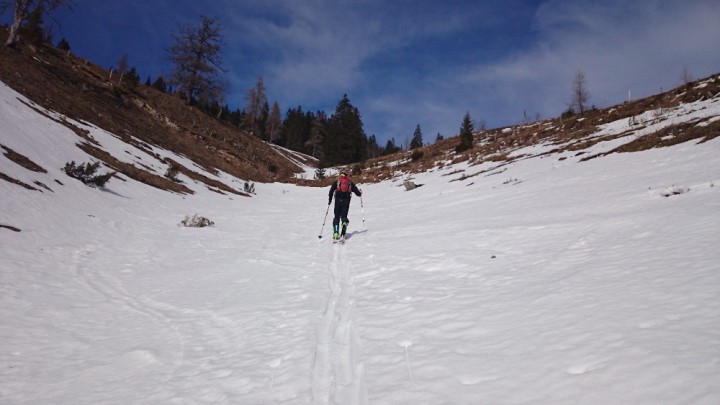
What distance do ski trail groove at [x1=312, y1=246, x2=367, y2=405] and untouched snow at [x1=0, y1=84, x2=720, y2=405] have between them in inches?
1.1

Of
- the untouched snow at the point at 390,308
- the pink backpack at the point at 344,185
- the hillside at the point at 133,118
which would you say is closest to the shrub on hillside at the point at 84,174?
the untouched snow at the point at 390,308

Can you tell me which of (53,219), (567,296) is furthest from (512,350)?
(53,219)

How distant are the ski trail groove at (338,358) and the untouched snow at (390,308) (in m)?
0.03

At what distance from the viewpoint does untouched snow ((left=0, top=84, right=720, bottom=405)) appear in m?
2.82

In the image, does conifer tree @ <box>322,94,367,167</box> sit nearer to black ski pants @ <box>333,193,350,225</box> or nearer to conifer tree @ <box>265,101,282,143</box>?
conifer tree @ <box>265,101,282,143</box>

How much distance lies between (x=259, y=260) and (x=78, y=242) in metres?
4.24

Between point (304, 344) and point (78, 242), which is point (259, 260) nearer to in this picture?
point (78, 242)

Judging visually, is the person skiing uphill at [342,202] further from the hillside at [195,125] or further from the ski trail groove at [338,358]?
the hillside at [195,125]

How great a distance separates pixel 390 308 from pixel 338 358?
54.4 inches

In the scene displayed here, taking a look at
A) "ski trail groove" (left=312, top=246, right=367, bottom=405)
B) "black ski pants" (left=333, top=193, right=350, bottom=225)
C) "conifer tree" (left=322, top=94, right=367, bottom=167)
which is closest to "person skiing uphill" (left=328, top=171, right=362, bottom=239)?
"black ski pants" (left=333, top=193, right=350, bottom=225)

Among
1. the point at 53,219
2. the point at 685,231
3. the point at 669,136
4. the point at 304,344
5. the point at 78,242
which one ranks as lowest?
the point at 304,344

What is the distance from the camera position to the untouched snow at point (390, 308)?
2.82m

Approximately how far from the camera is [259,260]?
8672mm

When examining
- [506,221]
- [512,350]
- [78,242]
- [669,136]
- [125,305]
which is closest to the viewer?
[512,350]
